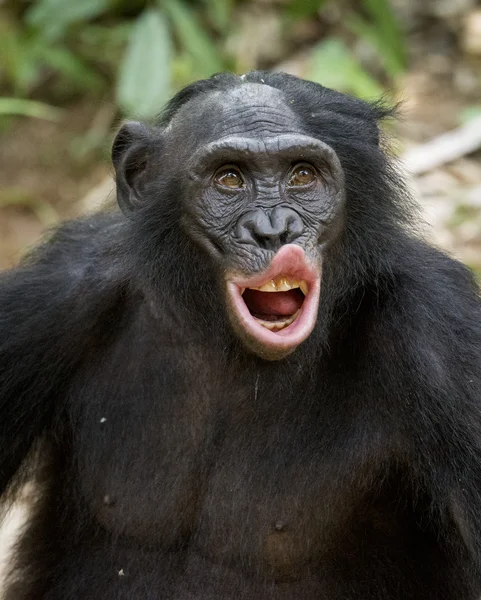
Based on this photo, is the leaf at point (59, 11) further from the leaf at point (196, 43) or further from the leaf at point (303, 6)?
the leaf at point (303, 6)

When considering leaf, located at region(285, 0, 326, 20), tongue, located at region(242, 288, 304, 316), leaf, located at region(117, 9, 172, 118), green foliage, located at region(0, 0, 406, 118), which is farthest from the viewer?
leaf, located at region(285, 0, 326, 20)

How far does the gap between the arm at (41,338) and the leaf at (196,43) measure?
429cm

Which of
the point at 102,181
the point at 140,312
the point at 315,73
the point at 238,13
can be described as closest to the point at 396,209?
Answer: the point at 140,312

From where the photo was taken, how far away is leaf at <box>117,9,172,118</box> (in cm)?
839

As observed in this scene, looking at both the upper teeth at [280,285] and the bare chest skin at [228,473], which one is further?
the bare chest skin at [228,473]

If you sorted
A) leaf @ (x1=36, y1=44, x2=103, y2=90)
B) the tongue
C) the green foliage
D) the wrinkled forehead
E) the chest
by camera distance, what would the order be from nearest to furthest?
the tongue < the wrinkled forehead < the chest < the green foliage < leaf @ (x1=36, y1=44, x2=103, y2=90)

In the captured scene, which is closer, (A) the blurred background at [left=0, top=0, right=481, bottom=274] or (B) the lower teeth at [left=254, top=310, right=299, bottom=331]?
(B) the lower teeth at [left=254, top=310, right=299, bottom=331]

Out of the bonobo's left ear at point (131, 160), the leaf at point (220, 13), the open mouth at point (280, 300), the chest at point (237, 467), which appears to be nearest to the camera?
the open mouth at point (280, 300)

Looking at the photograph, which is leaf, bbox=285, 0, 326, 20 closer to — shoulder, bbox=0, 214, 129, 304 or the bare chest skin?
shoulder, bbox=0, 214, 129, 304

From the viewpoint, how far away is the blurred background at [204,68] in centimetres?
905

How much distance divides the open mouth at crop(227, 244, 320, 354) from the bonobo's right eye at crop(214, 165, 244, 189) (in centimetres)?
41

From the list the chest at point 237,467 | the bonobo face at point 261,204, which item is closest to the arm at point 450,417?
the chest at point 237,467

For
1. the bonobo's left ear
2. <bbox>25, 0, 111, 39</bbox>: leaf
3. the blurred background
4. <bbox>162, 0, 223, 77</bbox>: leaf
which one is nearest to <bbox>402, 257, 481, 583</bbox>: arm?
the bonobo's left ear

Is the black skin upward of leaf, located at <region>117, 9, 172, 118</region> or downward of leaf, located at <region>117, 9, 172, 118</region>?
downward
